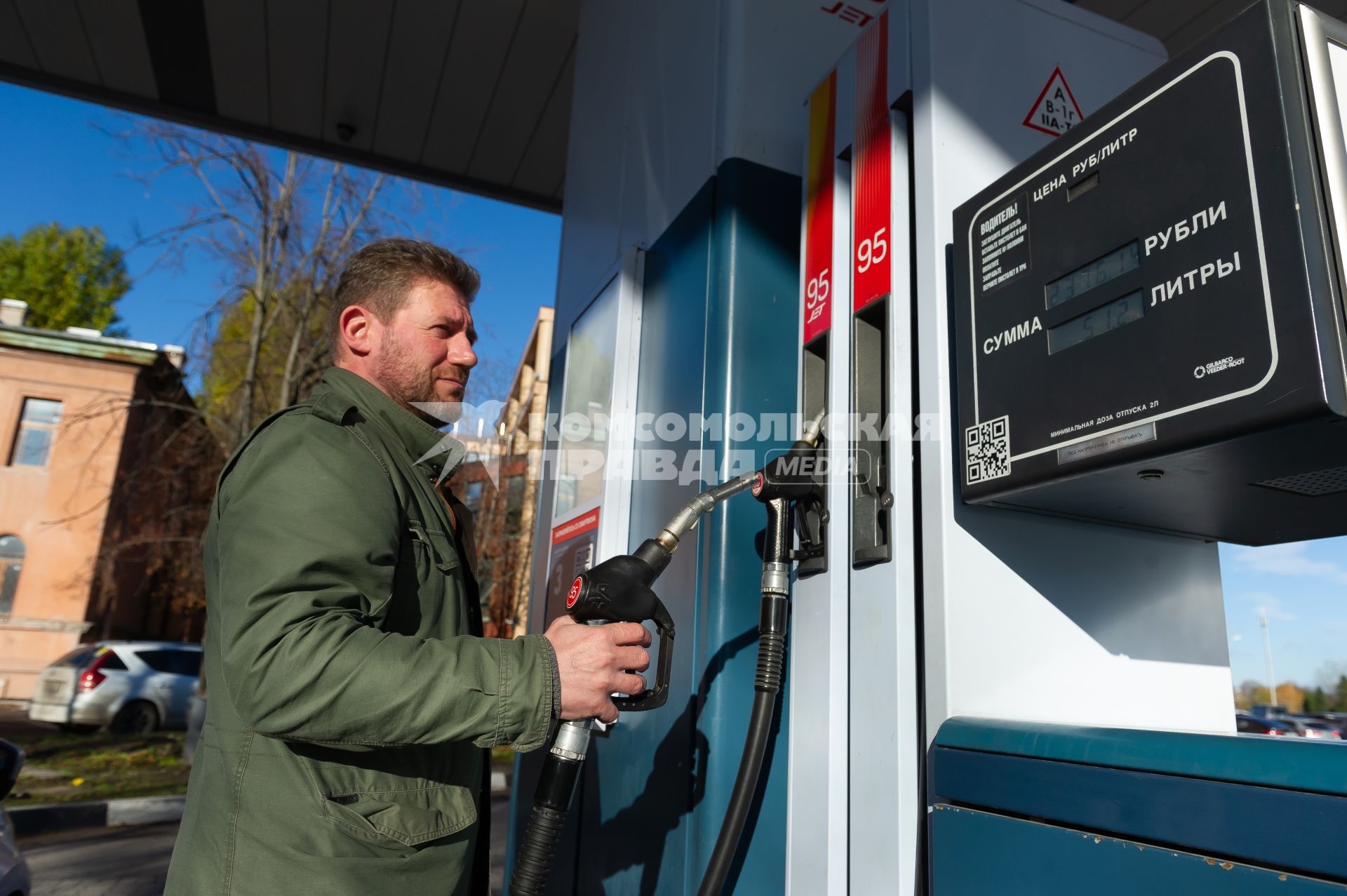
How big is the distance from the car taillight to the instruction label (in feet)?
52.0

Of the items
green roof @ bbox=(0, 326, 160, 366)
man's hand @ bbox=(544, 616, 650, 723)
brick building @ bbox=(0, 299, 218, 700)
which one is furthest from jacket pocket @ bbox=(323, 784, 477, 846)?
green roof @ bbox=(0, 326, 160, 366)

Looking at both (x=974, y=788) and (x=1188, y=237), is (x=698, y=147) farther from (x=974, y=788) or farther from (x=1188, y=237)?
(x=974, y=788)

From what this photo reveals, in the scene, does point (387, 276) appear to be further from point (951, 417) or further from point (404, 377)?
point (951, 417)

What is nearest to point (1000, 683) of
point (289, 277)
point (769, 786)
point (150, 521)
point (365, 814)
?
point (769, 786)

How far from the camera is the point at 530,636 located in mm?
1510

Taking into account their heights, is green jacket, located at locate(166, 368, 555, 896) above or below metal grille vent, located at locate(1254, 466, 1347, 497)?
below

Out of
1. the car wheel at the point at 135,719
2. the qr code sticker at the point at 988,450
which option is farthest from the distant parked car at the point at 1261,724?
the car wheel at the point at 135,719

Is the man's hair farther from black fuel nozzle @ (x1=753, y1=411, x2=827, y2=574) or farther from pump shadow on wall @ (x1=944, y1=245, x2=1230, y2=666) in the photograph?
pump shadow on wall @ (x1=944, y1=245, x2=1230, y2=666)

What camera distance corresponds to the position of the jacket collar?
1.83 meters

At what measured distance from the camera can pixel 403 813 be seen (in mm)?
1537

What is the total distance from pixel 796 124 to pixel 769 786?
1.73 meters

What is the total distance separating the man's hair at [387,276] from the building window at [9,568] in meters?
23.9

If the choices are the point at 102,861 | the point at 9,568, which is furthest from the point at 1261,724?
the point at 9,568

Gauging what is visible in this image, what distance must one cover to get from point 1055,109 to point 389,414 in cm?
157
